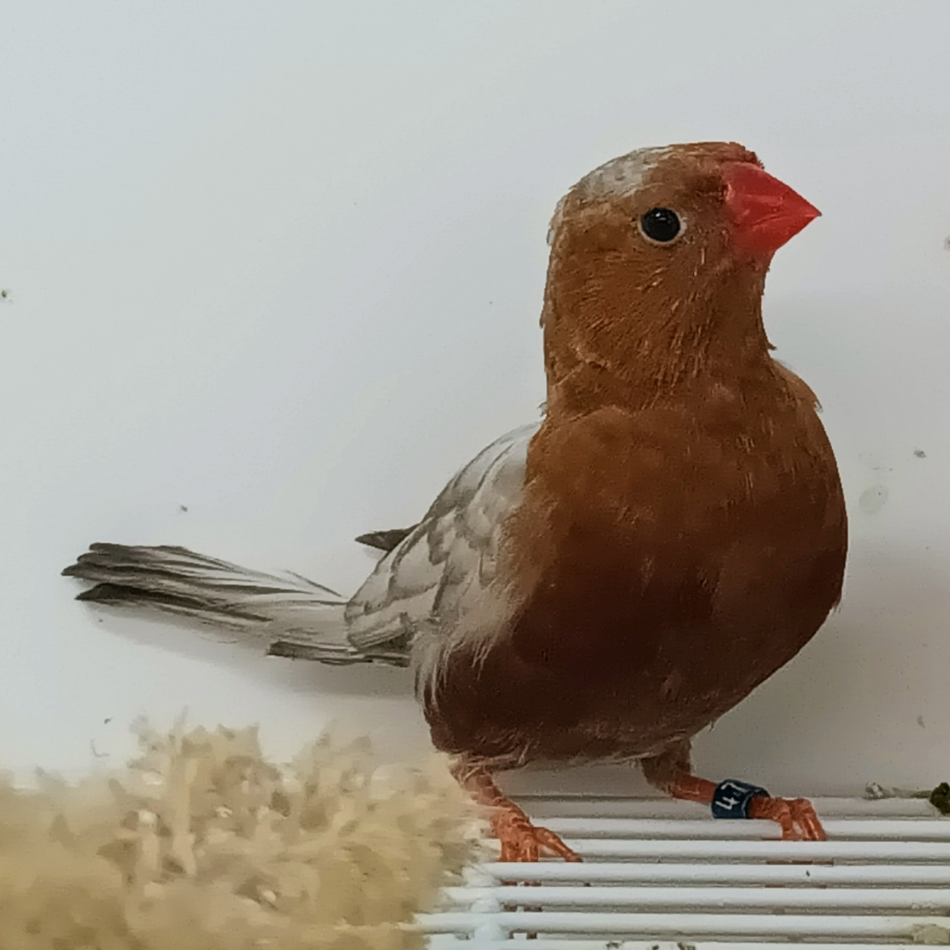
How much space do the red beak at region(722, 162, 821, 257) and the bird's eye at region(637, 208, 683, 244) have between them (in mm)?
31

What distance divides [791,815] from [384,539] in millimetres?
347

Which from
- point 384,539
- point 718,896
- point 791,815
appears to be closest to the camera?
point 718,896

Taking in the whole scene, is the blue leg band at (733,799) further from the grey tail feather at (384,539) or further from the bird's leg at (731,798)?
the grey tail feather at (384,539)

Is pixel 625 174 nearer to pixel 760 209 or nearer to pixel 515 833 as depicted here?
pixel 760 209

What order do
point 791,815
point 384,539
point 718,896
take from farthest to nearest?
point 384,539
point 791,815
point 718,896

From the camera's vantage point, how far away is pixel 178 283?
3.16 ft

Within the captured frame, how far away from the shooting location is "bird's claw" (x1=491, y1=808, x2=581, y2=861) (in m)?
0.68

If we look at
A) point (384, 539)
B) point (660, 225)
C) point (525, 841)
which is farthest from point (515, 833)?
point (660, 225)

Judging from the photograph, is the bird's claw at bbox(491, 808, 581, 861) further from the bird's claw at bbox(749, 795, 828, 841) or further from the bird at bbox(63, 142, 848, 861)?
the bird's claw at bbox(749, 795, 828, 841)

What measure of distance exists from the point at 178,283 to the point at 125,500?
185 mm

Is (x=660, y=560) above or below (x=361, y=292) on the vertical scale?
below

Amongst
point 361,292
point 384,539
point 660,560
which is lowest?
point 660,560

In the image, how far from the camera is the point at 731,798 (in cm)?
76

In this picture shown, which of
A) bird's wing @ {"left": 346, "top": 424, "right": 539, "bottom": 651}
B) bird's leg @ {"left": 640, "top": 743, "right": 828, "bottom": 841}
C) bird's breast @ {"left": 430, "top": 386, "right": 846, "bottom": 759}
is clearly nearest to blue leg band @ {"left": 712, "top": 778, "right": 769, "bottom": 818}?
bird's leg @ {"left": 640, "top": 743, "right": 828, "bottom": 841}
